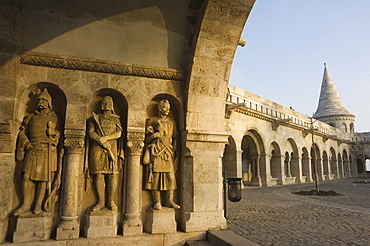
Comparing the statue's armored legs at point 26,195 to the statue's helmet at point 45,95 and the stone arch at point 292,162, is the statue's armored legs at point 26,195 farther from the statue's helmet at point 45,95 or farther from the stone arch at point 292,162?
the stone arch at point 292,162

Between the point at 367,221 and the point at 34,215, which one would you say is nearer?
the point at 34,215

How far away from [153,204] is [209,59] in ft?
7.51

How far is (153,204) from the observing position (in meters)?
3.79

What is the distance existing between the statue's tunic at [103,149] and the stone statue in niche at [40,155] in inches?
17.6

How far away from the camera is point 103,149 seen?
362 cm

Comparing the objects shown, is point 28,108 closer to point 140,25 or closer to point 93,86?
point 93,86

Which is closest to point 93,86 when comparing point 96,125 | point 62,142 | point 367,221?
point 96,125

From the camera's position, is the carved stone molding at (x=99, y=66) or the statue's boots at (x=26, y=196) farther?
the carved stone molding at (x=99, y=66)

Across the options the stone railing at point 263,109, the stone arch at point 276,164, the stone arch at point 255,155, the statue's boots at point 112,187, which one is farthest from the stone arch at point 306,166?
the statue's boots at point 112,187

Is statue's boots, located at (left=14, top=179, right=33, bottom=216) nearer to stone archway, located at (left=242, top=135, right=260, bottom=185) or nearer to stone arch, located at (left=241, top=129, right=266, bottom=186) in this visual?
stone arch, located at (left=241, top=129, right=266, bottom=186)

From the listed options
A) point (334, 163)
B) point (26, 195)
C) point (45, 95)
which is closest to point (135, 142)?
point (45, 95)

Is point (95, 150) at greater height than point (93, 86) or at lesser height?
lesser

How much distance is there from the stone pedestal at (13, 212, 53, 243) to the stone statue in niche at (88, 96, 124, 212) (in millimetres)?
605

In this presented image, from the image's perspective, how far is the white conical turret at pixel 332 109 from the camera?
36.5 meters
